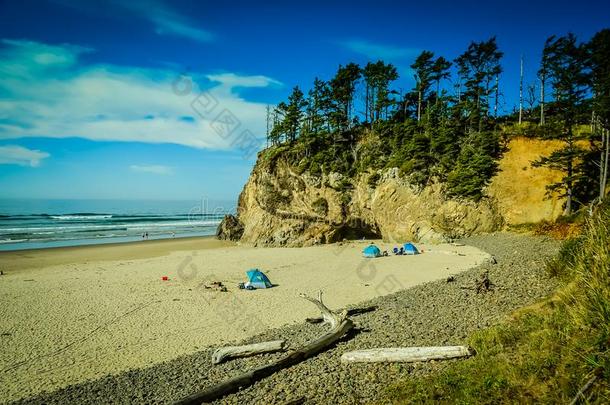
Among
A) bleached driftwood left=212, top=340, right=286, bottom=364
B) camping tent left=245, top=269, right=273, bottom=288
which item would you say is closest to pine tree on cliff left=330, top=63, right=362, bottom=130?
camping tent left=245, top=269, right=273, bottom=288

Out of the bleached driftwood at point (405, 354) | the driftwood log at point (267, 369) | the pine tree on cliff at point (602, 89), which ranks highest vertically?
the pine tree on cliff at point (602, 89)

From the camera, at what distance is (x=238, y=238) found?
41219mm

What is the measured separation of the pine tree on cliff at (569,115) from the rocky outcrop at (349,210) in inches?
213

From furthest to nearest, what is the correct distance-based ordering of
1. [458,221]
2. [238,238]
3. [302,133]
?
[302,133], [238,238], [458,221]

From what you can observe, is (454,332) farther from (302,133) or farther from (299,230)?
(302,133)

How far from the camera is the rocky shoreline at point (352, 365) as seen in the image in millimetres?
7203

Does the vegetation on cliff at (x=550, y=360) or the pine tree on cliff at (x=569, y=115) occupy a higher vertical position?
the pine tree on cliff at (x=569, y=115)

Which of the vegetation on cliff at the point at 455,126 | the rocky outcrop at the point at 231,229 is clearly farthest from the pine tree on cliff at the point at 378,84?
the rocky outcrop at the point at 231,229

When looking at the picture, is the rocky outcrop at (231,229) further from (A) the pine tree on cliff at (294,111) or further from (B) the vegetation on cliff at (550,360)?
(B) the vegetation on cliff at (550,360)

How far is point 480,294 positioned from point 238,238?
32.1 m

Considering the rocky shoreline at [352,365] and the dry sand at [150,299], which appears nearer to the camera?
the rocky shoreline at [352,365]

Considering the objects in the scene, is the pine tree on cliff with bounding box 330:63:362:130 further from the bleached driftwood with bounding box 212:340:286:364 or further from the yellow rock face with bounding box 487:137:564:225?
the bleached driftwood with bounding box 212:340:286:364

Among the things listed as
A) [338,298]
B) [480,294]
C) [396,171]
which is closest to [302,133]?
[396,171]

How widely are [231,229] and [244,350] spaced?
3292 cm
